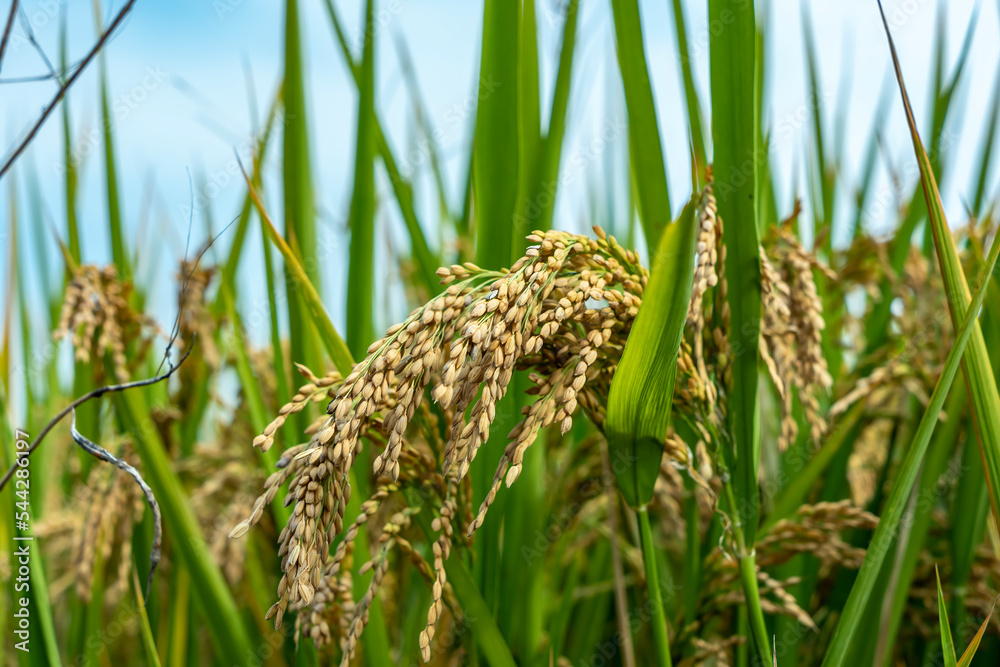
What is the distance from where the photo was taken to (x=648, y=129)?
0.90 meters

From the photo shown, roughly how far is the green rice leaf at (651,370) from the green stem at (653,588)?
0.09 feet

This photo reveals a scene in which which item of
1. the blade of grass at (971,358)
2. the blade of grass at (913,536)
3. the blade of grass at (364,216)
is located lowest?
the blade of grass at (913,536)

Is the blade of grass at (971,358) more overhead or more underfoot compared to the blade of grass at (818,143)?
more underfoot

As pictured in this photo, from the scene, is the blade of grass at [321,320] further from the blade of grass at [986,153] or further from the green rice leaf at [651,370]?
the blade of grass at [986,153]

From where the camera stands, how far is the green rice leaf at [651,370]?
2.14 ft

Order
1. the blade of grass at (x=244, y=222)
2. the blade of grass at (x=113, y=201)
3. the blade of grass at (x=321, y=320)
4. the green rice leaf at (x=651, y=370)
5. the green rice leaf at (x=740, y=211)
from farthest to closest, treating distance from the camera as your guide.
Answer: the blade of grass at (x=244, y=222), the blade of grass at (x=113, y=201), the blade of grass at (x=321, y=320), the green rice leaf at (x=740, y=211), the green rice leaf at (x=651, y=370)

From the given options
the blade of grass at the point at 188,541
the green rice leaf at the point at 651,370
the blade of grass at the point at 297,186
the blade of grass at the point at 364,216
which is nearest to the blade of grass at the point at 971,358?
the green rice leaf at the point at 651,370

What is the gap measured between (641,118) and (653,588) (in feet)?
2.07

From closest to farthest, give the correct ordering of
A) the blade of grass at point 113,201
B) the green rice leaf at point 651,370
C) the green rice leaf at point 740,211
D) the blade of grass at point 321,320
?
the green rice leaf at point 651,370 < the green rice leaf at point 740,211 < the blade of grass at point 321,320 < the blade of grass at point 113,201

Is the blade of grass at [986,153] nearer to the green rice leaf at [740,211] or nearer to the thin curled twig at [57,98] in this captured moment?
the green rice leaf at [740,211]

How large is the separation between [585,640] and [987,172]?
4.76 feet

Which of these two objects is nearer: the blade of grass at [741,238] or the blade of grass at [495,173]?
the blade of grass at [741,238]

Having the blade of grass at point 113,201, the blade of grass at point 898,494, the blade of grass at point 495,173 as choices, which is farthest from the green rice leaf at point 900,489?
the blade of grass at point 113,201

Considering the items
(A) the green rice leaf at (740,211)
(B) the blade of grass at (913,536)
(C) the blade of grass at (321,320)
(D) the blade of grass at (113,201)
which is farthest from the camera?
(D) the blade of grass at (113,201)
